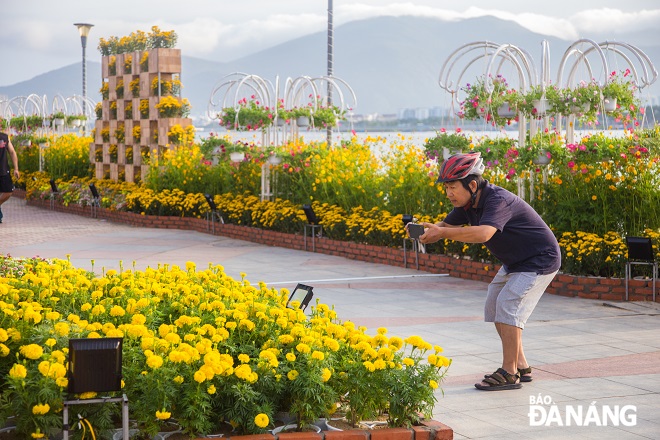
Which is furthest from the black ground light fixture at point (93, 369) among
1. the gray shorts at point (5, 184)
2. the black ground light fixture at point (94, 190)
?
the black ground light fixture at point (94, 190)

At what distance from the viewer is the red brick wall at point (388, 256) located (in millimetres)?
10141

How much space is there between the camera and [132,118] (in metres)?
21.4

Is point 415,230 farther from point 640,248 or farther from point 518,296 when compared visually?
point 640,248

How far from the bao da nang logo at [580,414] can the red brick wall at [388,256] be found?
4.44 m

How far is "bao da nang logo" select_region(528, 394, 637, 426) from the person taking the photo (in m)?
5.51

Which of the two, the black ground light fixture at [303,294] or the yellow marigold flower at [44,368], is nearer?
the yellow marigold flower at [44,368]

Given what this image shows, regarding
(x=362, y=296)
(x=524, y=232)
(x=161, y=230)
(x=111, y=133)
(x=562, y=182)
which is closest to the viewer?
(x=524, y=232)

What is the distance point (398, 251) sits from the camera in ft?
42.4

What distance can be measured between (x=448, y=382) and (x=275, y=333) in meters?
1.54

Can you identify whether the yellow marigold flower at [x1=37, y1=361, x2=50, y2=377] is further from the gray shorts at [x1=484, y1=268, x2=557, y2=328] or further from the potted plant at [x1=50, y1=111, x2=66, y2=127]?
the potted plant at [x1=50, y1=111, x2=66, y2=127]

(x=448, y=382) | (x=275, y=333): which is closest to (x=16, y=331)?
(x=275, y=333)

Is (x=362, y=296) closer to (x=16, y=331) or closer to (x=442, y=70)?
(x=442, y=70)

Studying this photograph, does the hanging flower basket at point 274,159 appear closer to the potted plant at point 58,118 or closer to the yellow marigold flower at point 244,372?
the yellow marigold flower at point 244,372

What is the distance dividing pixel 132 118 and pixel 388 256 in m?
10.1
